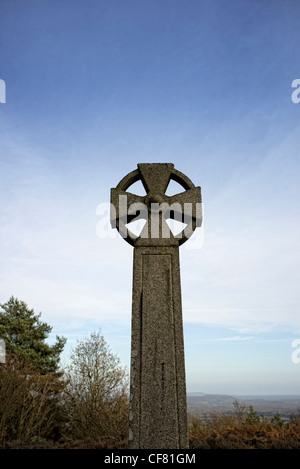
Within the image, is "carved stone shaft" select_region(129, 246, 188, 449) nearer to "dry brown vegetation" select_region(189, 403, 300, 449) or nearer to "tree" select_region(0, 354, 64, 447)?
"dry brown vegetation" select_region(189, 403, 300, 449)

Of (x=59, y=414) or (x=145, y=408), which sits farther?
(x=59, y=414)

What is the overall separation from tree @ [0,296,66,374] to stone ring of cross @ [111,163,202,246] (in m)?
18.2

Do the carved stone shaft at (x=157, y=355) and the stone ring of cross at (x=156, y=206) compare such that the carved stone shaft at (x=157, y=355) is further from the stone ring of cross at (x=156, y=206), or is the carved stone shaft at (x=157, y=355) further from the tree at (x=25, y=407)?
the tree at (x=25, y=407)

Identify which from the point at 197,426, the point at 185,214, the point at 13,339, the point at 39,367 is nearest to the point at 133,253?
the point at 185,214

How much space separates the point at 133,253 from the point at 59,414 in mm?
12748

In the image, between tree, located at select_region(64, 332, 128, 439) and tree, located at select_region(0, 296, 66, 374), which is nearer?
tree, located at select_region(64, 332, 128, 439)

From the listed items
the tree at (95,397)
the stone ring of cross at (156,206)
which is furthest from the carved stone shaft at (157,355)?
the tree at (95,397)

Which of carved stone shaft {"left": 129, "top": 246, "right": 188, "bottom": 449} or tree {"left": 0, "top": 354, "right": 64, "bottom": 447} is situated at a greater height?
carved stone shaft {"left": 129, "top": 246, "right": 188, "bottom": 449}

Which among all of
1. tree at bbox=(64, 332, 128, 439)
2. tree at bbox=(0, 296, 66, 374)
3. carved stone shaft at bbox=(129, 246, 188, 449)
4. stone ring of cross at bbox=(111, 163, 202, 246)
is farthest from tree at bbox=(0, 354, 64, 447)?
stone ring of cross at bbox=(111, 163, 202, 246)

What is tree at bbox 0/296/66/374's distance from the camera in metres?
19.8

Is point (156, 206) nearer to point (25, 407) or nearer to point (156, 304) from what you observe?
point (156, 304)

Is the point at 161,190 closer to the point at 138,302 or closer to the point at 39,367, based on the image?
the point at 138,302
